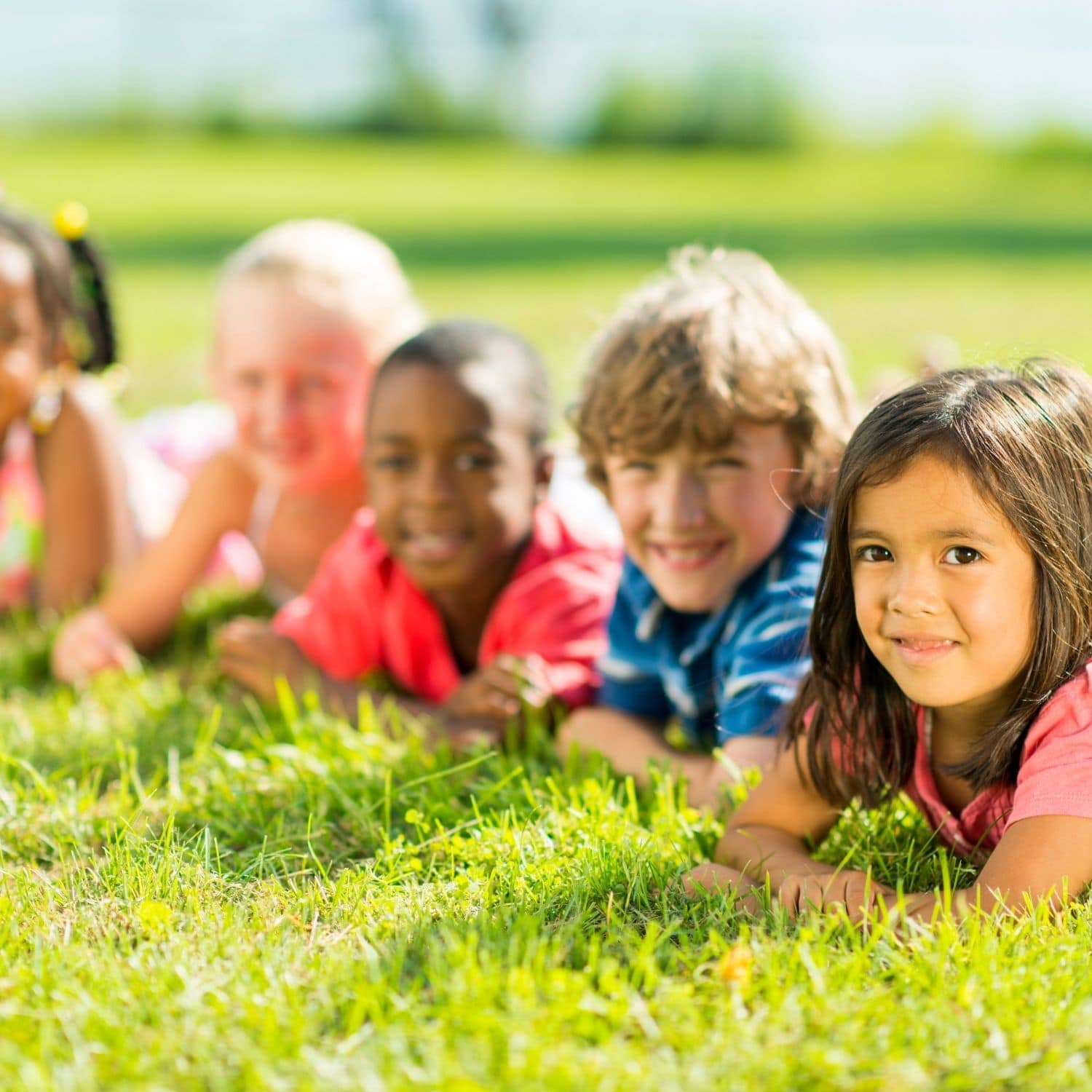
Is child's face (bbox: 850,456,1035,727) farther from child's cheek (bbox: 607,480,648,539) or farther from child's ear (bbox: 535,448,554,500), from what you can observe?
child's ear (bbox: 535,448,554,500)

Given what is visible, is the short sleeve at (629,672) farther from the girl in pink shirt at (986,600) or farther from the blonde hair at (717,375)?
the girl in pink shirt at (986,600)

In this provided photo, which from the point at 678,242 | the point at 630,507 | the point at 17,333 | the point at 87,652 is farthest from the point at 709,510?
the point at 678,242

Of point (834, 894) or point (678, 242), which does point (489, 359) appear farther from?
point (678, 242)

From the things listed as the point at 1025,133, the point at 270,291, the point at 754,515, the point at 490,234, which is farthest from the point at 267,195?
the point at 754,515

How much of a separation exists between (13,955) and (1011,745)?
1705 millimetres

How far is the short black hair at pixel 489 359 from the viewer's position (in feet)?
12.4

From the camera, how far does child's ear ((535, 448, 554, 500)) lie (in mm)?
3939

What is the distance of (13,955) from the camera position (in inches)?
98.0

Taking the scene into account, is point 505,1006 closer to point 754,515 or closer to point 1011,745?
point 1011,745

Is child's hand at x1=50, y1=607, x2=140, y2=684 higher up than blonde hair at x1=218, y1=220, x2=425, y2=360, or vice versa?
blonde hair at x1=218, y1=220, x2=425, y2=360

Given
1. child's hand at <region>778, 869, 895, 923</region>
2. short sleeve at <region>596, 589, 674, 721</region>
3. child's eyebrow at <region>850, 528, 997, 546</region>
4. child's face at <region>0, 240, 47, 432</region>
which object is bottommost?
child's hand at <region>778, 869, 895, 923</region>

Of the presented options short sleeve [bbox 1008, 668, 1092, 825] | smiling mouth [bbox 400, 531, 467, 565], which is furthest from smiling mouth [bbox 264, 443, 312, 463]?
short sleeve [bbox 1008, 668, 1092, 825]

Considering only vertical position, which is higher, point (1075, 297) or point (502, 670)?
point (1075, 297)

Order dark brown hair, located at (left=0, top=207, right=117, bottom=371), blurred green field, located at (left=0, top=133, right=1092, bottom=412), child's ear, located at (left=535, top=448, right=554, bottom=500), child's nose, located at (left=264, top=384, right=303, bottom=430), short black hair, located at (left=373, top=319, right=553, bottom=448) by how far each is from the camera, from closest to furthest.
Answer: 1. short black hair, located at (left=373, top=319, right=553, bottom=448)
2. child's ear, located at (left=535, top=448, right=554, bottom=500)
3. child's nose, located at (left=264, top=384, right=303, bottom=430)
4. dark brown hair, located at (left=0, top=207, right=117, bottom=371)
5. blurred green field, located at (left=0, top=133, right=1092, bottom=412)
